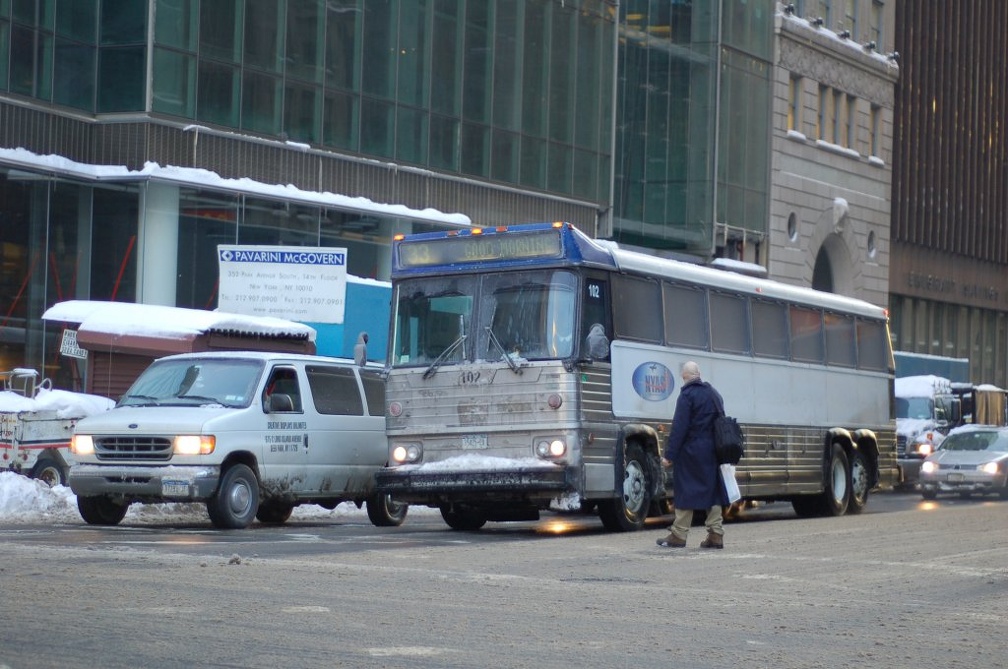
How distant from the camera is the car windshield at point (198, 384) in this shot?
720 inches

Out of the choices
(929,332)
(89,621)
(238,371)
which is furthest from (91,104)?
(929,332)

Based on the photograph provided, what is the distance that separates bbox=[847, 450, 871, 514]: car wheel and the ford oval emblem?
6.12 metres

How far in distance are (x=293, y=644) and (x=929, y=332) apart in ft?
199

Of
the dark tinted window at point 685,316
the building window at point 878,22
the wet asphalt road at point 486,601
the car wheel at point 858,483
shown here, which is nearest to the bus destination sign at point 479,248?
the dark tinted window at point 685,316

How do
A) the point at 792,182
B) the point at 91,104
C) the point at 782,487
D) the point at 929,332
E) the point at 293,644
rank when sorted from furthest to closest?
1. the point at 929,332
2. the point at 792,182
3. the point at 91,104
4. the point at 782,487
5. the point at 293,644

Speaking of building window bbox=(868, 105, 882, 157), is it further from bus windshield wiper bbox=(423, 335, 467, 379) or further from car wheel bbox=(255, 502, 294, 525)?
bus windshield wiper bbox=(423, 335, 467, 379)

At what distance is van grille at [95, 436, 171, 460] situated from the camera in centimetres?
1762

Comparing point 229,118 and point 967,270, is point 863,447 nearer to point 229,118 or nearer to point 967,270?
point 229,118

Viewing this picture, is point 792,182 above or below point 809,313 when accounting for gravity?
above

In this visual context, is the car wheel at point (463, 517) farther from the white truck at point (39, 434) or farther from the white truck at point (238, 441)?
the white truck at point (39, 434)

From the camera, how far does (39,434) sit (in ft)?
70.2

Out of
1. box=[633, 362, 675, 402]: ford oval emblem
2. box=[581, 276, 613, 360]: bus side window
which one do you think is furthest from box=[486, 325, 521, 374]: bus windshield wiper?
box=[633, 362, 675, 402]: ford oval emblem

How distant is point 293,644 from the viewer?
29.0 ft

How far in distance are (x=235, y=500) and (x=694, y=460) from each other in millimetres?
4814
